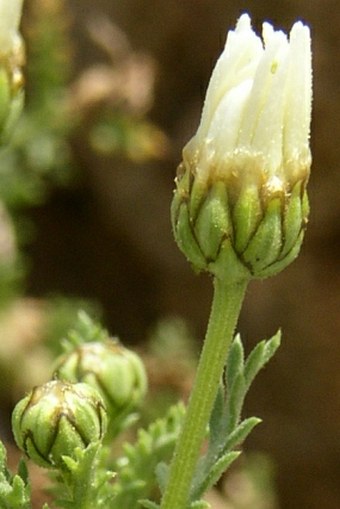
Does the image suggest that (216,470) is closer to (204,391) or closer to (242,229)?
(204,391)

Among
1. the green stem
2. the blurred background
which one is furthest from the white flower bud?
the blurred background

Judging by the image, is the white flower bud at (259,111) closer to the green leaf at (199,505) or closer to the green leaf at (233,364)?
the green leaf at (233,364)

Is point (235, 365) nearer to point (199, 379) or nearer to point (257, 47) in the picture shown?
point (199, 379)

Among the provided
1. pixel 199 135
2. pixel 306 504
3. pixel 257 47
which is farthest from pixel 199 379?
pixel 306 504

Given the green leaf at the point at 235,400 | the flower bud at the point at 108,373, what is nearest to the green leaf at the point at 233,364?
the green leaf at the point at 235,400

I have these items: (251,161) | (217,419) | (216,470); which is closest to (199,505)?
(216,470)

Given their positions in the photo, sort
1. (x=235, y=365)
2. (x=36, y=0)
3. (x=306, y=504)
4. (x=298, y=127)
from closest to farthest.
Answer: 1. (x=298, y=127)
2. (x=235, y=365)
3. (x=36, y=0)
4. (x=306, y=504)
